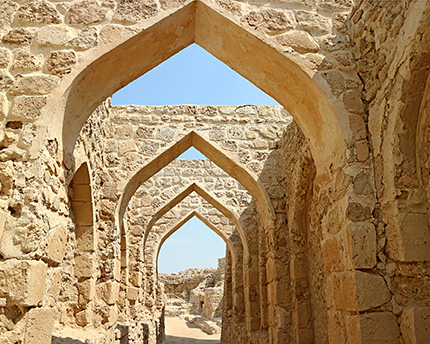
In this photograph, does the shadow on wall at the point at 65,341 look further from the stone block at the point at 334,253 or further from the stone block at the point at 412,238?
the stone block at the point at 412,238

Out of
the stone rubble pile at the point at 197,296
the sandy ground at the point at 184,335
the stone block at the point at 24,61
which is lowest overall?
the sandy ground at the point at 184,335

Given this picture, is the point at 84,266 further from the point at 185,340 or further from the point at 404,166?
the point at 185,340

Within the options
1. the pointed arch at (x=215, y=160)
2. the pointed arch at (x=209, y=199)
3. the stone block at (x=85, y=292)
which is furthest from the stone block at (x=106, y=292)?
the pointed arch at (x=209, y=199)

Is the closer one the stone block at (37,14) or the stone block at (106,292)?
the stone block at (37,14)

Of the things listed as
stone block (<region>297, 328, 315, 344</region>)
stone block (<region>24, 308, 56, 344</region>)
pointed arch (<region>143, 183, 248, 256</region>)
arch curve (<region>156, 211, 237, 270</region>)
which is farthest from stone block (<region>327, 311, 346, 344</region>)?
arch curve (<region>156, 211, 237, 270</region>)

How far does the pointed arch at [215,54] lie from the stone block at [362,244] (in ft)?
1.75

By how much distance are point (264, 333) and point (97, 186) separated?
3.69m

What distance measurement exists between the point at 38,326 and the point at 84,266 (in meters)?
2.52

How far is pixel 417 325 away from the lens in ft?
6.70

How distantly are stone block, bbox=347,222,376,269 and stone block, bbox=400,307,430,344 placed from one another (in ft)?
1.08

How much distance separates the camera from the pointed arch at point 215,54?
267cm

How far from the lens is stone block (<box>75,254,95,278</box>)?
4.57 meters

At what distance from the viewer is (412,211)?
2.19 m

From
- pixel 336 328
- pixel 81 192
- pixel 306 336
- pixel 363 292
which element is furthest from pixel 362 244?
pixel 81 192
